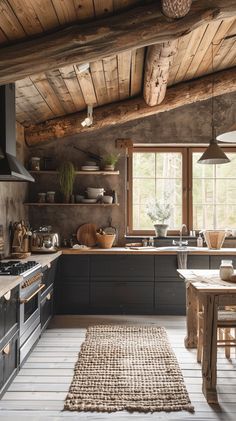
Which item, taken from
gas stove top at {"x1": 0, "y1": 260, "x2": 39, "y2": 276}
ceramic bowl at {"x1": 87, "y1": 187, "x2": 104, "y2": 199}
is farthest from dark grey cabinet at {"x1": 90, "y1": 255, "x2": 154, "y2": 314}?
gas stove top at {"x1": 0, "y1": 260, "x2": 39, "y2": 276}

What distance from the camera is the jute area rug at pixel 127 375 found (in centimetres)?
279

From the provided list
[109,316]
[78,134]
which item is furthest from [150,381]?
[78,134]

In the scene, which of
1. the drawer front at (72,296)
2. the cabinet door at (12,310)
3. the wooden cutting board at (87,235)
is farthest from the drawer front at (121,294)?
the cabinet door at (12,310)

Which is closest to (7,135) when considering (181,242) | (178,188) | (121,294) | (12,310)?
(12,310)

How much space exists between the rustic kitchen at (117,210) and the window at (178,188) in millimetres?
22

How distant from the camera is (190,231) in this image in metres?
5.95

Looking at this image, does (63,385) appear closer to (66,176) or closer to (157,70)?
(66,176)

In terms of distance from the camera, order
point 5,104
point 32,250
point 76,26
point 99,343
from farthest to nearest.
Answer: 1. point 32,250
2. point 99,343
3. point 5,104
4. point 76,26

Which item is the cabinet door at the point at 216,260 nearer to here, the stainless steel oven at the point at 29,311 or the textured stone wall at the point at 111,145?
the textured stone wall at the point at 111,145

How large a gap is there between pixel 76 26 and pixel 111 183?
121 inches

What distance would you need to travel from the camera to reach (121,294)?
5281 millimetres

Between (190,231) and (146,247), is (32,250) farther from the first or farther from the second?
(190,231)

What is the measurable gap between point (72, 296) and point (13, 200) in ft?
4.90

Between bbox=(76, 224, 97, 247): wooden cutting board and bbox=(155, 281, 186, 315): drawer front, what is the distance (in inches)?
47.4
